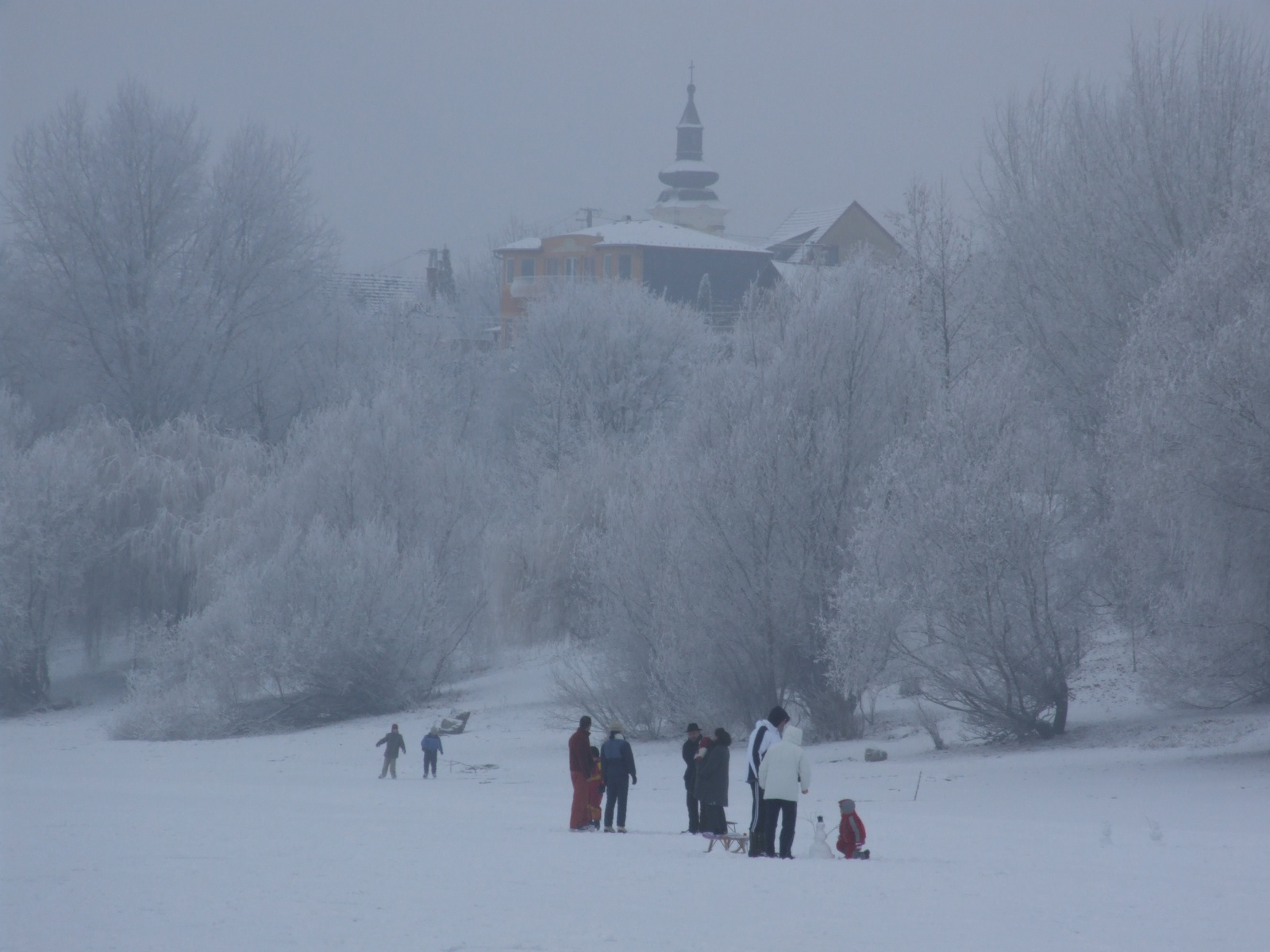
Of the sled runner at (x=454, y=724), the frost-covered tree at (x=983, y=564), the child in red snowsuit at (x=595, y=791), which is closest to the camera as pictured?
the child in red snowsuit at (x=595, y=791)

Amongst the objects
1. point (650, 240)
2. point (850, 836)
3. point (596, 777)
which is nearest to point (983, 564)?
point (596, 777)

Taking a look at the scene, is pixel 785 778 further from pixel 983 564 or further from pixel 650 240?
pixel 650 240

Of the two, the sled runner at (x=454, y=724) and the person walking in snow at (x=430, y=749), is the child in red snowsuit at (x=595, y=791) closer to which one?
the person walking in snow at (x=430, y=749)

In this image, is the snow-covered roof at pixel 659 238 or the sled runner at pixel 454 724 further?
the snow-covered roof at pixel 659 238

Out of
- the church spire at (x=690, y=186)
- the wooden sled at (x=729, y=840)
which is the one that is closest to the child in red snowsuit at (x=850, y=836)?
the wooden sled at (x=729, y=840)

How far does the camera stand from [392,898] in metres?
9.70

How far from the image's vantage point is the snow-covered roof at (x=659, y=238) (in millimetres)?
71438

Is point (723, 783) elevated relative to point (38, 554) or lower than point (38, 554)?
lower

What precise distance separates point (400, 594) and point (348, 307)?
→ 25.5 m

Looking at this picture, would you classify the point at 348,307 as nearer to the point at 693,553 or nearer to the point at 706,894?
the point at 693,553

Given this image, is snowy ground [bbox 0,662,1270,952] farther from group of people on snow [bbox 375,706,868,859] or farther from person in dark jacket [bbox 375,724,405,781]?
person in dark jacket [bbox 375,724,405,781]

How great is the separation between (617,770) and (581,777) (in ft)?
1.28

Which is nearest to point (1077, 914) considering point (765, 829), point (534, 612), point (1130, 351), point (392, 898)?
point (765, 829)

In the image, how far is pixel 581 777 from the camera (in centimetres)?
1448
